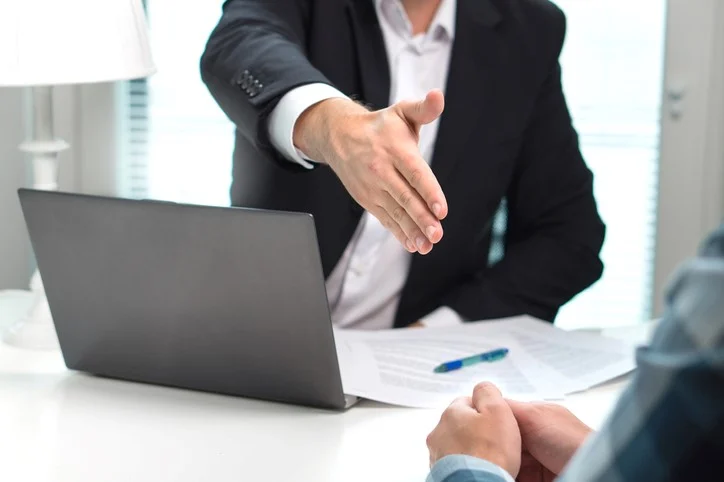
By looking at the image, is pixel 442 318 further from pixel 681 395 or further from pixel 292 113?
pixel 681 395

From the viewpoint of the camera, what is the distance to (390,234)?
1.62 metres

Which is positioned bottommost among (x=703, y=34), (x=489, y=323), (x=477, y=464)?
(x=489, y=323)

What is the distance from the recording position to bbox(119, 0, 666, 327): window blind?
2244 millimetres

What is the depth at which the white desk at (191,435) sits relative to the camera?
98 centimetres

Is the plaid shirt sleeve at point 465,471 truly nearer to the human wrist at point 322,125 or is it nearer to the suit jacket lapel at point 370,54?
the human wrist at point 322,125

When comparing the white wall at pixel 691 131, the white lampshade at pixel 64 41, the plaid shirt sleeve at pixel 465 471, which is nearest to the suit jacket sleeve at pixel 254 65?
the white lampshade at pixel 64 41

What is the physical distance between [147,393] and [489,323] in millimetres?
477

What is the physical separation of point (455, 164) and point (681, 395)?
1.21 meters

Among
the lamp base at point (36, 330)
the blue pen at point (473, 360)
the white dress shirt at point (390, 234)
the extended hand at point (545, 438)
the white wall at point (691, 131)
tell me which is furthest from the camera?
the white wall at point (691, 131)

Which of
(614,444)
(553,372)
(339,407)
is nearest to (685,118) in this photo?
(553,372)

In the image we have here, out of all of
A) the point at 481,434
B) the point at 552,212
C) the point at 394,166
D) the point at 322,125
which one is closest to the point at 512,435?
the point at 481,434

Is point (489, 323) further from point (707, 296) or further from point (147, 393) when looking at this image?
point (707, 296)

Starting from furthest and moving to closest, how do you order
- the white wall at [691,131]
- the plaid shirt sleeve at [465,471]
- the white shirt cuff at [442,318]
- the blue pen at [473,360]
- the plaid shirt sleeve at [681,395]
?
1. the white wall at [691,131]
2. the white shirt cuff at [442,318]
3. the blue pen at [473,360]
4. the plaid shirt sleeve at [465,471]
5. the plaid shirt sleeve at [681,395]

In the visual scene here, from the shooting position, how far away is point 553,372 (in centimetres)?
124
